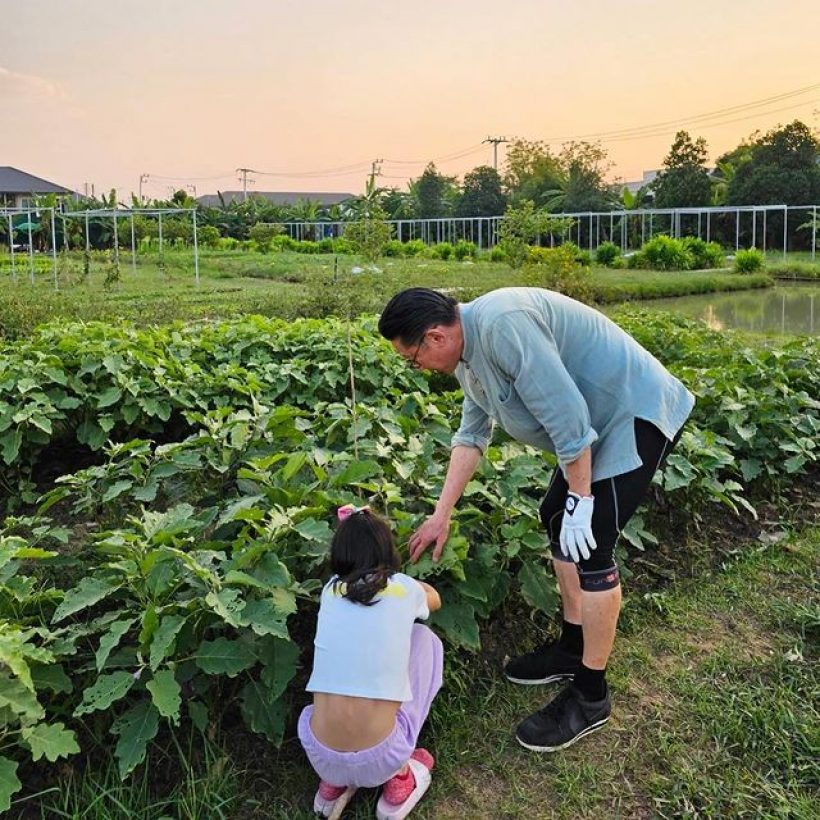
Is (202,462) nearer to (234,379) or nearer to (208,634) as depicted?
(208,634)

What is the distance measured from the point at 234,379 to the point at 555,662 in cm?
244

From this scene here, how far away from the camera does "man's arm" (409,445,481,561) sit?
8.32 feet

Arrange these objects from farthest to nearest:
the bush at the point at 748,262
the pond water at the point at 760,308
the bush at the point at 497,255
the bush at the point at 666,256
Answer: the bush at the point at 497,255
the bush at the point at 666,256
the bush at the point at 748,262
the pond water at the point at 760,308

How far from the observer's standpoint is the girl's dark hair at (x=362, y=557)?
6.86ft

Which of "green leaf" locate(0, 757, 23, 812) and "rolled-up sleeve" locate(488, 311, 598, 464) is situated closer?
"green leaf" locate(0, 757, 23, 812)

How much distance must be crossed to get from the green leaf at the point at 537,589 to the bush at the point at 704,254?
25530 millimetres

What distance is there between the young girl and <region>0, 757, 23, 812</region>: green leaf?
2.13 ft

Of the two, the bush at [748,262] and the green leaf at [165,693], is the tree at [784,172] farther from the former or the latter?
the green leaf at [165,693]

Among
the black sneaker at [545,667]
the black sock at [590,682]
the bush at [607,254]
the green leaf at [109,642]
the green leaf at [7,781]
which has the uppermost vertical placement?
the bush at [607,254]

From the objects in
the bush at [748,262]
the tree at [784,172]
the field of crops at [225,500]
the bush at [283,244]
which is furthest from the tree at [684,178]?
the field of crops at [225,500]

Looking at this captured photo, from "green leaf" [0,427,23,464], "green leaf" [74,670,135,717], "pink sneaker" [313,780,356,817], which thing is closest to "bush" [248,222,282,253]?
"green leaf" [0,427,23,464]

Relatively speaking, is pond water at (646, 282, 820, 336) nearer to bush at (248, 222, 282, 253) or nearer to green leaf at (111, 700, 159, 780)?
green leaf at (111, 700, 159, 780)

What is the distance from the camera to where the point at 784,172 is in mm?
31812

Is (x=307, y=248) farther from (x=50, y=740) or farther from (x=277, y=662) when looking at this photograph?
(x=50, y=740)
